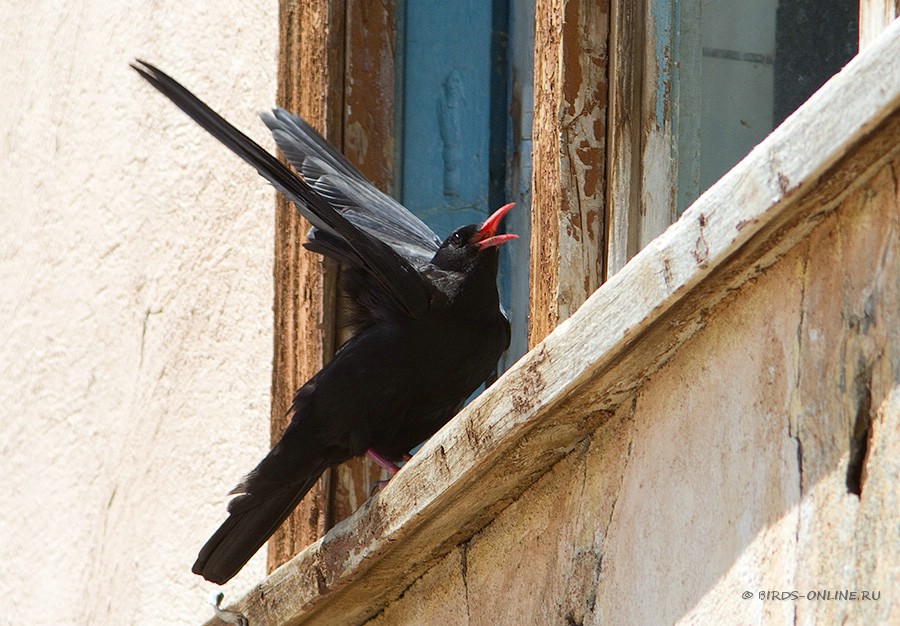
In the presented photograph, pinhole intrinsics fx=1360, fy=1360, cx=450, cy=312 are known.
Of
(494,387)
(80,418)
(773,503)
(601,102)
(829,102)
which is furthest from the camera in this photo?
(80,418)

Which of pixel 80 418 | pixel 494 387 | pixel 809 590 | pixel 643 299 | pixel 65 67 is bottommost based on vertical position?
pixel 80 418

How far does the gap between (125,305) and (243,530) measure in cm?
131

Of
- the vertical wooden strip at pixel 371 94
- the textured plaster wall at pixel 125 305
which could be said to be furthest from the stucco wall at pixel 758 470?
the textured plaster wall at pixel 125 305

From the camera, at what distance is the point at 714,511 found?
1.57 m

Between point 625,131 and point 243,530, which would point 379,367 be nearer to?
point 243,530

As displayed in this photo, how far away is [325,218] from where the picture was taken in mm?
2385

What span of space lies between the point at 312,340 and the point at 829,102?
1878 mm

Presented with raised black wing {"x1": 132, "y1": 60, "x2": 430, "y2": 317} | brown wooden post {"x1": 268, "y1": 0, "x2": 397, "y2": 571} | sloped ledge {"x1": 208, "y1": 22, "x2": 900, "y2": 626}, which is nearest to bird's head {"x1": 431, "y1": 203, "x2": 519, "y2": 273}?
raised black wing {"x1": 132, "y1": 60, "x2": 430, "y2": 317}

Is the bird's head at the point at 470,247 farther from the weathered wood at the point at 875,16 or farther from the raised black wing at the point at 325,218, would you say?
the weathered wood at the point at 875,16

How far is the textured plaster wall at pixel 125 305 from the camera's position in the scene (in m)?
3.39

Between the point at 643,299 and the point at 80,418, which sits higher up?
the point at 643,299

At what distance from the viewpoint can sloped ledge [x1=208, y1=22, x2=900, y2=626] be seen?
1354 millimetres

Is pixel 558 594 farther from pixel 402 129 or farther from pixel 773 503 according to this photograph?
pixel 402 129

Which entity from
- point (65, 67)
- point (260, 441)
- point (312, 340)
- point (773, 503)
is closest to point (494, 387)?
point (773, 503)
